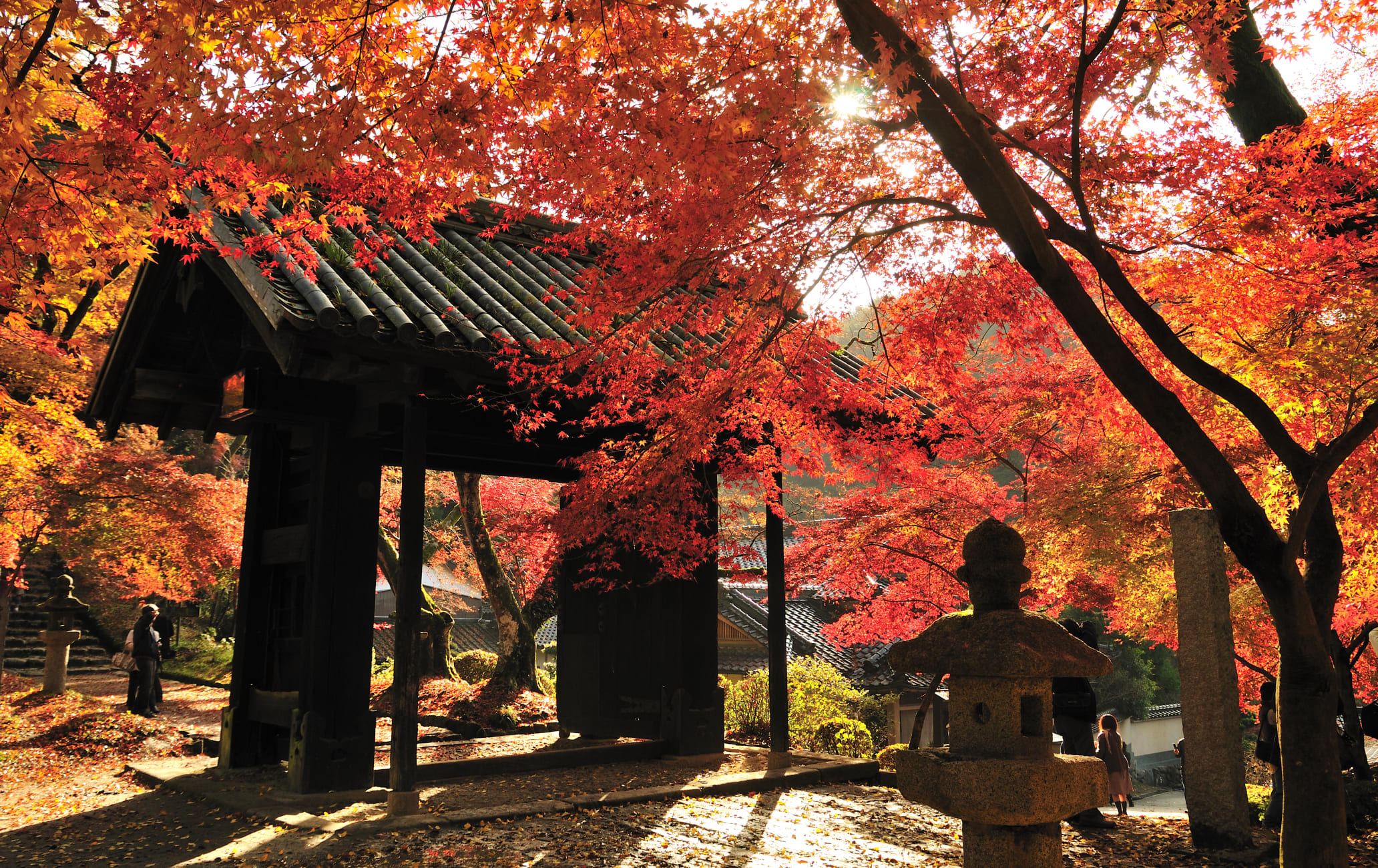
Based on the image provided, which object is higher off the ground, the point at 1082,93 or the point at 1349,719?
the point at 1082,93

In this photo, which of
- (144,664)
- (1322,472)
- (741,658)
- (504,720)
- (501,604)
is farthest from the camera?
(741,658)

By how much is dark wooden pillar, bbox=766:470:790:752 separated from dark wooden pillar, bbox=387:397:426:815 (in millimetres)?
4156

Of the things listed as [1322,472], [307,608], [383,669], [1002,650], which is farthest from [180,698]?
[1322,472]

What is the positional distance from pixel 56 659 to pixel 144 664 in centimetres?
288

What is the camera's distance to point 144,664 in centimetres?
1316

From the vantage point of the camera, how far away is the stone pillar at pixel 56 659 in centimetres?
1448

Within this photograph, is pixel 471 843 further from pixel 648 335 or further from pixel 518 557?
pixel 518 557

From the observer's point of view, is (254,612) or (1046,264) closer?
(1046,264)

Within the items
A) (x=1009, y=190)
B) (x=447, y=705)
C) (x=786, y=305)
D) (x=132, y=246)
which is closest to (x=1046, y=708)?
(x=1009, y=190)

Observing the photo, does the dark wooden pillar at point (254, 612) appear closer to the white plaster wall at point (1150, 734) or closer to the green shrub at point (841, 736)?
the green shrub at point (841, 736)

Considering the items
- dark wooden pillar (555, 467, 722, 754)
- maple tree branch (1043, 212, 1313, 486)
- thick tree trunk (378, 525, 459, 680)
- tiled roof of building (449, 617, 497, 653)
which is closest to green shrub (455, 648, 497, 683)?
thick tree trunk (378, 525, 459, 680)

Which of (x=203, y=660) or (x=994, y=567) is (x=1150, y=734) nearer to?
(x=203, y=660)

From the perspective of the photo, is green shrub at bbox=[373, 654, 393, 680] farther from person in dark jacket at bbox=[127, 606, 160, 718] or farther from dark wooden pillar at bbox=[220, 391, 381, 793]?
dark wooden pillar at bbox=[220, 391, 381, 793]

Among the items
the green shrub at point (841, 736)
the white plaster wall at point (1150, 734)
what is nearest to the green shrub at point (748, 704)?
the green shrub at point (841, 736)
